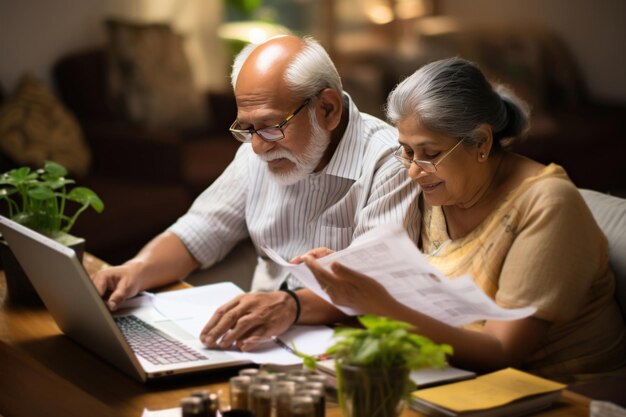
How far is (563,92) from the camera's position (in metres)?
5.86

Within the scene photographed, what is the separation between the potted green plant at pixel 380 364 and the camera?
1054 mm

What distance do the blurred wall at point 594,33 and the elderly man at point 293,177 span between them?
445 cm

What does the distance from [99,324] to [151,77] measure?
3.42 m

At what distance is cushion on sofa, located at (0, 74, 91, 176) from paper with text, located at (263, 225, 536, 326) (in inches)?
108

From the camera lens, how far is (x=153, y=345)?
1.55 meters

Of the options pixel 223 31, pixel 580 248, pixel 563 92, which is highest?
pixel 580 248

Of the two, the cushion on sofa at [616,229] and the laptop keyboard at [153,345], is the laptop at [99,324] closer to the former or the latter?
the laptop keyboard at [153,345]

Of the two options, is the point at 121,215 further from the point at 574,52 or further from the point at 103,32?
the point at 574,52

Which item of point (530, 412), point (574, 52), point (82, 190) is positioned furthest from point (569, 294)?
point (574, 52)

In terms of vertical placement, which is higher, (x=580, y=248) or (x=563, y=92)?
(x=580, y=248)

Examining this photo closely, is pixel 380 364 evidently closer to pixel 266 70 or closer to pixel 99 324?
pixel 99 324

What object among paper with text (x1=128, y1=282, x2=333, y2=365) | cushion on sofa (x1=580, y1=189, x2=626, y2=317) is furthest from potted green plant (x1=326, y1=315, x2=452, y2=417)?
cushion on sofa (x1=580, y1=189, x2=626, y2=317)

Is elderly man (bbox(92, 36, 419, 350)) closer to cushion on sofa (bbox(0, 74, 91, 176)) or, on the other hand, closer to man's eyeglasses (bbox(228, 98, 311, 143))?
man's eyeglasses (bbox(228, 98, 311, 143))

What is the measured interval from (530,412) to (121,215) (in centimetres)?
271
